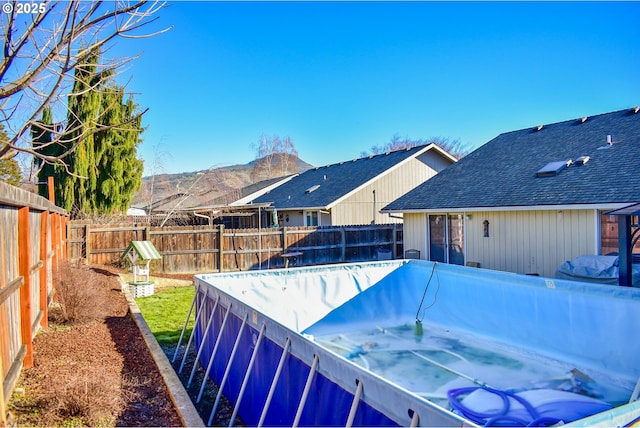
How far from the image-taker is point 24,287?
4.71 m

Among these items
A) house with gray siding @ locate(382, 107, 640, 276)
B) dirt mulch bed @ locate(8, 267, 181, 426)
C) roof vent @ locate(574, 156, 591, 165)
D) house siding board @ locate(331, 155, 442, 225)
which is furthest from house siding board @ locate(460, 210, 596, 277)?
dirt mulch bed @ locate(8, 267, 181, 426)

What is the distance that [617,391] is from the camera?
5.22 metres

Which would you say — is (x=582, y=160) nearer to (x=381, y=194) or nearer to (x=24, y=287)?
(x=381, y=194)

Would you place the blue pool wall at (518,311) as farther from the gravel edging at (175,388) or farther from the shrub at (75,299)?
the shrub at (75,299)

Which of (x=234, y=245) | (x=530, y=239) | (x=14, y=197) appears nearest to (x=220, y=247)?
(x=234, y=245)

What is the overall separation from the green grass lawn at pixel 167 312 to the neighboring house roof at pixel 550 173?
7.61m

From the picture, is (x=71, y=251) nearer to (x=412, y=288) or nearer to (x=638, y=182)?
(x=412, y=288)

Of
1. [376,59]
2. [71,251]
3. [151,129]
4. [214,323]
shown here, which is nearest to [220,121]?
[151,129]

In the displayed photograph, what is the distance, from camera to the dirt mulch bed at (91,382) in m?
3.61

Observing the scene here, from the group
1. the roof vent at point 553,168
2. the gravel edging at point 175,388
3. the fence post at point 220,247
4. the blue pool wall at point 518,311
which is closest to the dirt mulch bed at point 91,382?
the gravel edging at point 175,388

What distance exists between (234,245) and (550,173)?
10450 millimetres

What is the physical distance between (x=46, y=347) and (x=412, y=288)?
6534mm

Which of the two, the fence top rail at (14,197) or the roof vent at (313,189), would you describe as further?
the roof vent at (313,189)

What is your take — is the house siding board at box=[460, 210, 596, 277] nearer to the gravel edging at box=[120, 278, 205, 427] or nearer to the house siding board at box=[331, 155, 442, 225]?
the house siding board at box=[331, 155, 442, 225]
